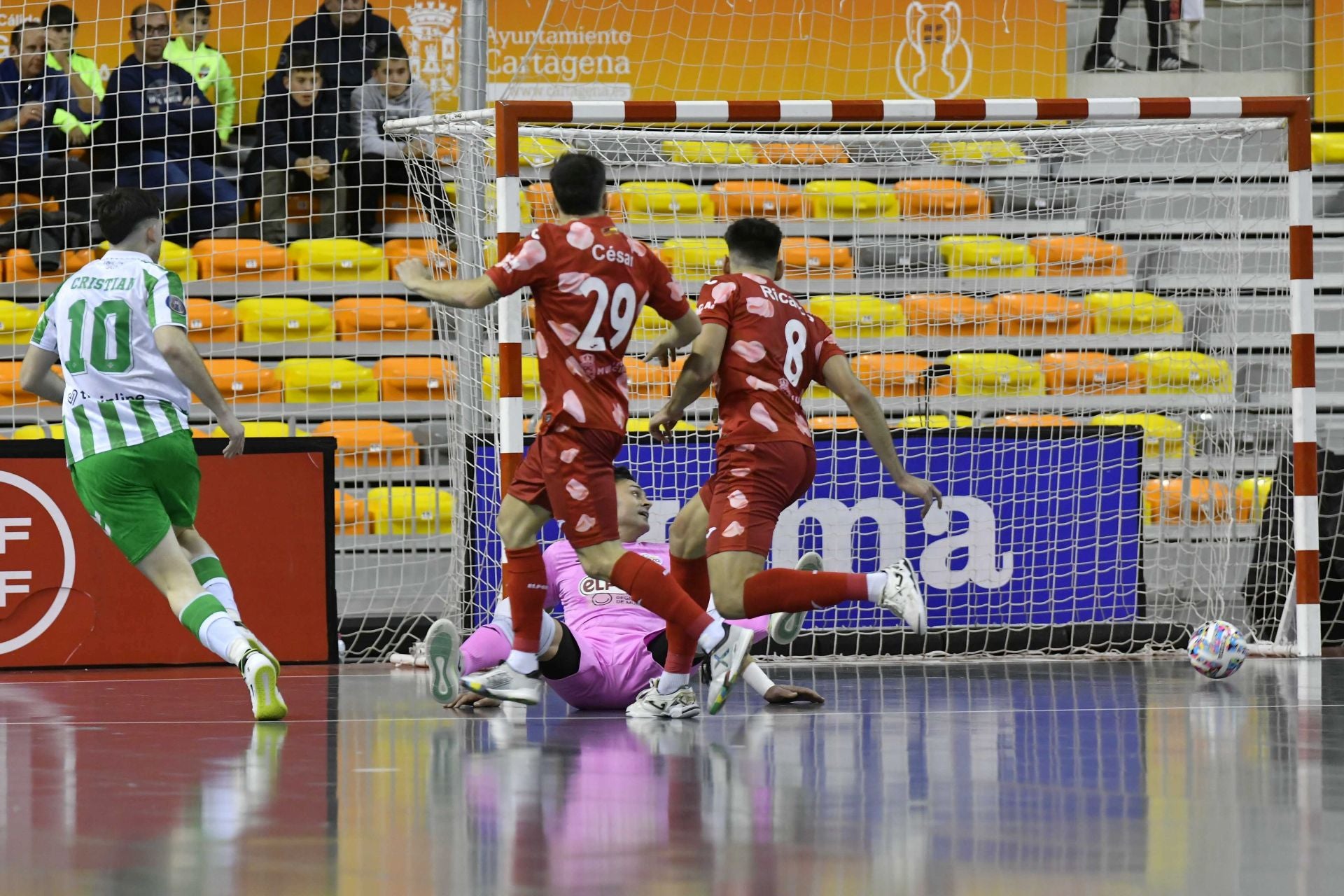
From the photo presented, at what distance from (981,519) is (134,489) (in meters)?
5.01

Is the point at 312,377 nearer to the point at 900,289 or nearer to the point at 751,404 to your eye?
the point at 900,289

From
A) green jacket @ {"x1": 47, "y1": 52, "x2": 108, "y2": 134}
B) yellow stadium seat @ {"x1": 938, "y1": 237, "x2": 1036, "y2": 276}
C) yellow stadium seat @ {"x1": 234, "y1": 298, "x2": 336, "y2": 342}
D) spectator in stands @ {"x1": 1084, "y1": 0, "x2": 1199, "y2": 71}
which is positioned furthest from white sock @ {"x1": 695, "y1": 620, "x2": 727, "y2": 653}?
spectator in stands @ {"x1": 1084, "y1": 0, "x2": 1199, "y2": 71}

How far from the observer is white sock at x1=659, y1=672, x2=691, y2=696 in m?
6.12

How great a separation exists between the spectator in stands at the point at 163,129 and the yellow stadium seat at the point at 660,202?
286 centimetres

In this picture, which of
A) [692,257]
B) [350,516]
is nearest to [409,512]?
[350,516]

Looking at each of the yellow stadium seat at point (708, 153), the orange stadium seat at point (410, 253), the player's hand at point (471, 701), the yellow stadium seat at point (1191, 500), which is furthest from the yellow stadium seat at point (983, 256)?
the player's hand at point (471, 701)

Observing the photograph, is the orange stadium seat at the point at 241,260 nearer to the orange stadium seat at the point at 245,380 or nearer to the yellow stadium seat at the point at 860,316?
the orange stadium seat at the point at 245,380

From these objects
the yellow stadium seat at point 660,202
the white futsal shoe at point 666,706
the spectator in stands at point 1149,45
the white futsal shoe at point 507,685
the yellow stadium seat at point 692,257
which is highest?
the spectator in stands at point 1149,45

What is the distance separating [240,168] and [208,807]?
9092 millimetres

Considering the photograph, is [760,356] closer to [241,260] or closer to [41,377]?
[41,377]

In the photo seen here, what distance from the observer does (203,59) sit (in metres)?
12.3

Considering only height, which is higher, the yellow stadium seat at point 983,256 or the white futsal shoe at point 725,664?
the yellow stadium seat at point 983,256

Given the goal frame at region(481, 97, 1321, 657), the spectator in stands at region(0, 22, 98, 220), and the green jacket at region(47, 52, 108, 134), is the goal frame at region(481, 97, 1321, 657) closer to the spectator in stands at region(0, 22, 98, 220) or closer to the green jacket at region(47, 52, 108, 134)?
the green jacket at region(47, 52, 108, 134)

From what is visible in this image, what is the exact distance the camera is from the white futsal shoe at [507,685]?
19.7 ft
